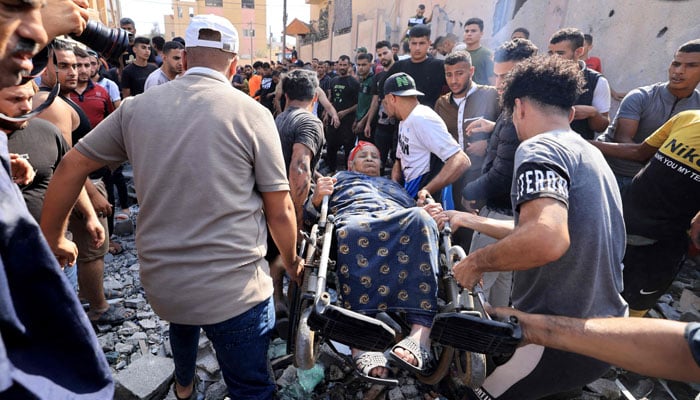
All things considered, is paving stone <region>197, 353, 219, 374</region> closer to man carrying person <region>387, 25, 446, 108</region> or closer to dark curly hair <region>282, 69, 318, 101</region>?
dark curly hair <region>282, 69, 318, 101</region>

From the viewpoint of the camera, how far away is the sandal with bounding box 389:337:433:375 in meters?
1.98

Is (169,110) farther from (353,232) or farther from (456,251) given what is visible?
(456,251)

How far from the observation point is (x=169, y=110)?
159 centimetres

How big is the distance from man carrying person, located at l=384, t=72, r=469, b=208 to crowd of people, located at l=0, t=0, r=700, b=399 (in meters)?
0.02

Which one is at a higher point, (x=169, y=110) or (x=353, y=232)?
(x=169, y=110)

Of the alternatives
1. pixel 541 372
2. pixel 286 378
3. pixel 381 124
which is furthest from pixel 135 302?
pixel 381 124

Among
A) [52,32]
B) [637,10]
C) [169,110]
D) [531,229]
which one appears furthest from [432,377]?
[637,10]

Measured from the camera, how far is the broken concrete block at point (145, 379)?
7.84ft

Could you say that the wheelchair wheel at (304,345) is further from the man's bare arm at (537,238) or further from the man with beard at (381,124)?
the man with beard at (381,124)

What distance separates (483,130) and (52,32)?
130 inches

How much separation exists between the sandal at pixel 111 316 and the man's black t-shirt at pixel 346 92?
532 centimetres

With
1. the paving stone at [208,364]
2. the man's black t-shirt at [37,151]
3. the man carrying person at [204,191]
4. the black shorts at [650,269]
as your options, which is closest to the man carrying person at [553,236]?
the man carrying person at [204,191]

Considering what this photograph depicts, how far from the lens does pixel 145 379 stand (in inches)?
97.7

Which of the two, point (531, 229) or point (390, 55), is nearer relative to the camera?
point (531, 229)
